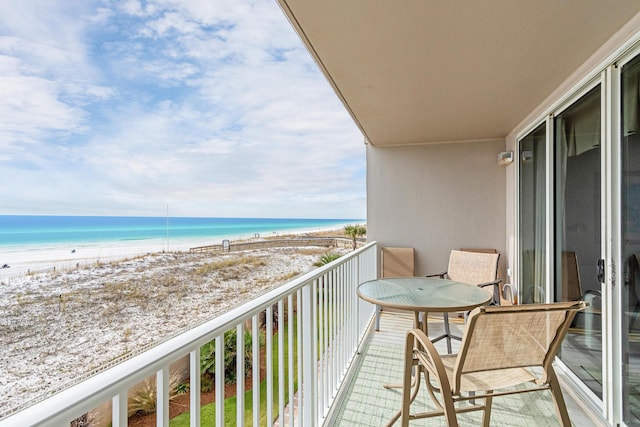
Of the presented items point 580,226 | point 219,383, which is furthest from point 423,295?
point 219,383

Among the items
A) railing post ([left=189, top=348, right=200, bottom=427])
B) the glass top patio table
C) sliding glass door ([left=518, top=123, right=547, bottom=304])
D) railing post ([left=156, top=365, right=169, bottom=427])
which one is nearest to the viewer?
railing post ([left=156, top=365, right=169, bottom=427])

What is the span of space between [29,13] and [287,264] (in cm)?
1271

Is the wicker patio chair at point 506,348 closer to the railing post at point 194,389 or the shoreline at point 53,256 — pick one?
the railing post at point 194,389

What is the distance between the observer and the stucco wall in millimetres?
4273

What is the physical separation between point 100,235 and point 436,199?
718 inches

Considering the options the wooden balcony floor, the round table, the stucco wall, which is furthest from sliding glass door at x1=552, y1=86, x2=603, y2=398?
the stucco wall

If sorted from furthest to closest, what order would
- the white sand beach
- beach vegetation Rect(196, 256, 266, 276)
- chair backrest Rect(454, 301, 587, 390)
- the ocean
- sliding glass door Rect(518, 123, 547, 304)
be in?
beach vegetation Rect(196, 256, 266, 276) → the ocean → the white sand beach → sliding glass door Rect(518, 123, 547, 304) → chair backrest Rect(454, 301, 587, 390)

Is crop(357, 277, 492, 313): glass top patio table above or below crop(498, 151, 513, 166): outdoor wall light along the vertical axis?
below

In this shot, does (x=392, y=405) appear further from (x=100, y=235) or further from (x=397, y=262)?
(x=100, y=235)

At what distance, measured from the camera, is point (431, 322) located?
411cm

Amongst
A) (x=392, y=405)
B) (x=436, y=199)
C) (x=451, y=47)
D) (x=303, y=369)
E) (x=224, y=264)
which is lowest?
(x=224, y=264)

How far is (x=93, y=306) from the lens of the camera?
759cm

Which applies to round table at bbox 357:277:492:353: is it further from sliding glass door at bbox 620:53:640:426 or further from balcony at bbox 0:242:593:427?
sliding glass door at bbox 620:53:640:426

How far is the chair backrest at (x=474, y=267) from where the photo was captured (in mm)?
3291
